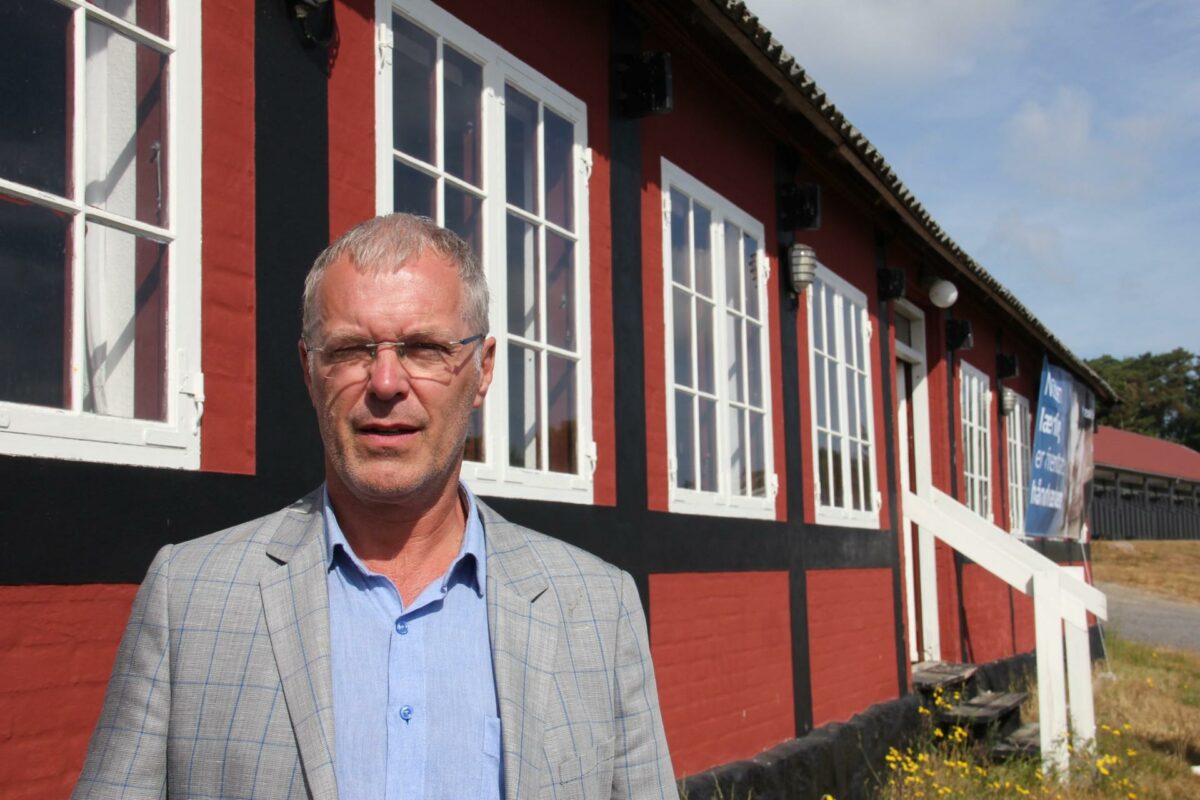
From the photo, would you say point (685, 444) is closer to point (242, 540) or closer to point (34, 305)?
point (34, 305)

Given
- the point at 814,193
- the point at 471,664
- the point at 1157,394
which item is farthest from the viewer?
the point at 1157,394

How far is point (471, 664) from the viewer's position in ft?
6.52

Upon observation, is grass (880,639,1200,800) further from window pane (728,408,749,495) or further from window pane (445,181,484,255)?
window pane (445,181,484,255)

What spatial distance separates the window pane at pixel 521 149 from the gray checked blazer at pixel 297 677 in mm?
2981

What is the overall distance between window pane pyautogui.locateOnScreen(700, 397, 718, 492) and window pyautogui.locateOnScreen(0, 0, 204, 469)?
365cm

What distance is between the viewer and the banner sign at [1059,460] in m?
13.6

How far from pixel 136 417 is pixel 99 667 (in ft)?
1.98

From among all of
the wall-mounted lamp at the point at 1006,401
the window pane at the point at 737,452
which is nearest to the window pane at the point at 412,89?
the window pane at the point at 737,452

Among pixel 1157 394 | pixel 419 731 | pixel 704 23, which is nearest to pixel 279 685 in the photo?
pixel 419 731

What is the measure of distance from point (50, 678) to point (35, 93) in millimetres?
1332

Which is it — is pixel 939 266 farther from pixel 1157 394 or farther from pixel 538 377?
pixel 1157 394

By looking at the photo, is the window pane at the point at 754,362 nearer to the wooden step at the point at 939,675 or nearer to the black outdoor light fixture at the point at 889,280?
the black outdoor light fixture at the point at 889,280

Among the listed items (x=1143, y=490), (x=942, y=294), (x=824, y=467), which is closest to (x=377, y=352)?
(x=824, y=467)

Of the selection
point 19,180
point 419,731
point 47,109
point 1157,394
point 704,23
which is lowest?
point 419,731
